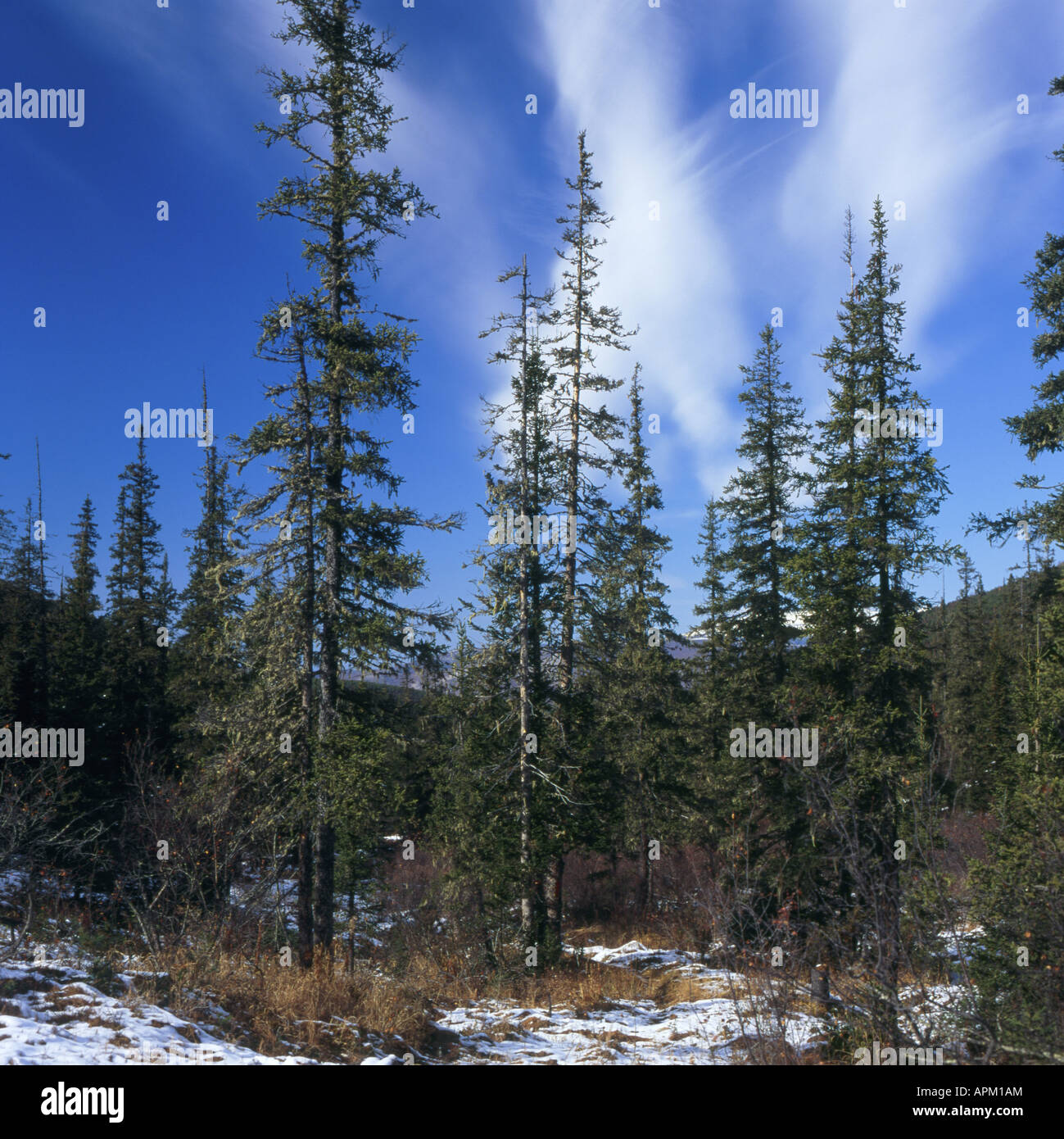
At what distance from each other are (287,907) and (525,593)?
1710 cm

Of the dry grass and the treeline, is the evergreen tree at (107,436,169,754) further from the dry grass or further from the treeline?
the dry grass

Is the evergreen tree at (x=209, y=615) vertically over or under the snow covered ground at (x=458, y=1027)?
over

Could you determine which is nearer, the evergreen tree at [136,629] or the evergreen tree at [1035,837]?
the evergreen tree at [1035,837]

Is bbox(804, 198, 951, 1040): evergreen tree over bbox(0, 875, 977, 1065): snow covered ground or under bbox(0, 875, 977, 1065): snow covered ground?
over

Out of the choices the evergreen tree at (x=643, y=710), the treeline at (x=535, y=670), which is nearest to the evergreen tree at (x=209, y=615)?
the treeline at (x=535, y=670)
